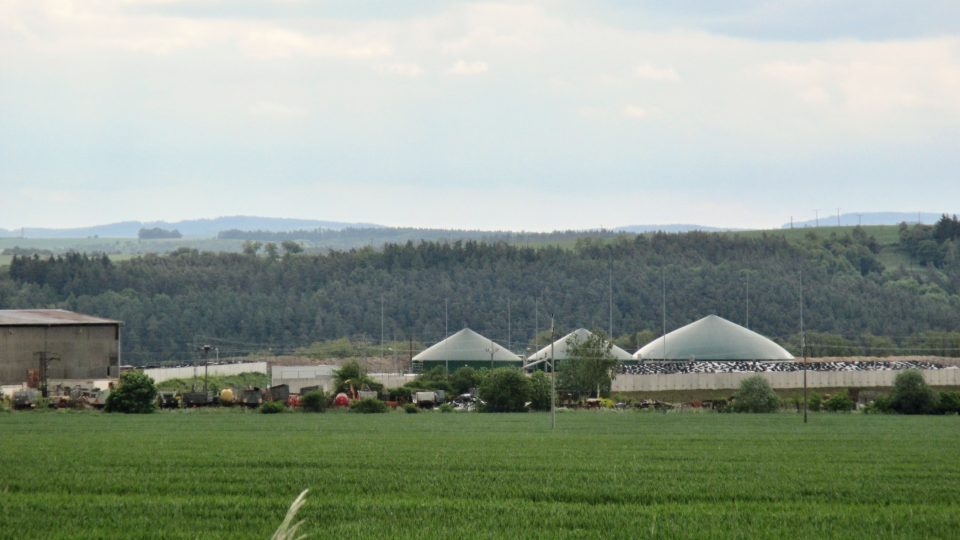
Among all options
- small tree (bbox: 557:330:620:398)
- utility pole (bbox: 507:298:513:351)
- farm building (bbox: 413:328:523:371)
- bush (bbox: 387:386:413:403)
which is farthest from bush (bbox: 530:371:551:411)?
utility pole (bbox: 507:298:513:351)

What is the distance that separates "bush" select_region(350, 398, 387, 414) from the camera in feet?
251

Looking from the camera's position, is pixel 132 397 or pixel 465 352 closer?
pixel 132 397

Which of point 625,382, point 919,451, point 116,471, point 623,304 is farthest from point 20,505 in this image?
point 623,304

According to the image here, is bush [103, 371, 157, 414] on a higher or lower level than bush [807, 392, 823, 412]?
higher

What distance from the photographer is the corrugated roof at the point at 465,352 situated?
13325 cm

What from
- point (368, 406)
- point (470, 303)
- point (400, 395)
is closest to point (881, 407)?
point (400, 395)

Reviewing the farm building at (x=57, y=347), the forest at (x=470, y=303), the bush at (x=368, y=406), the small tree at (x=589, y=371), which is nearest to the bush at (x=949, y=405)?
the small tree at (x=589, y=371)

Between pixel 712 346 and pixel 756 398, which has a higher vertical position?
pixel 712 346

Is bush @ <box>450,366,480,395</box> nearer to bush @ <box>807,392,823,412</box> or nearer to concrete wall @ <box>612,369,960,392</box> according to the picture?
concrete wall @ <box>612,369,960,392</box>

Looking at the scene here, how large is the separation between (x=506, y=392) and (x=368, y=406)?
9.01 metres

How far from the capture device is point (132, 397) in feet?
233

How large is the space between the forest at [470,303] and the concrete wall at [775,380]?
45.9 meters

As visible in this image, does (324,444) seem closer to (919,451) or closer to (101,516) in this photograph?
(919,451)

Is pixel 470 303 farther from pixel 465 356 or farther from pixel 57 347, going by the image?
pixel 57 347
